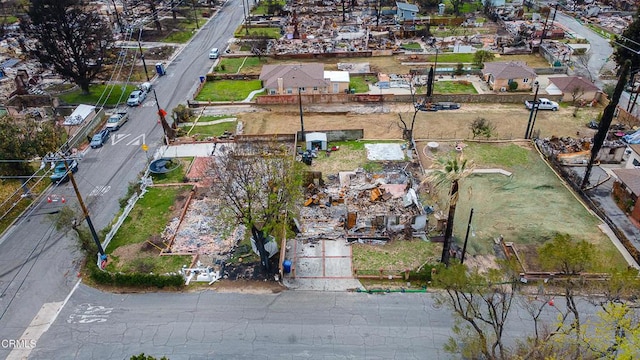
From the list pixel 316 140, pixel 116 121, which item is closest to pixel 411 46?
pixel 316 140

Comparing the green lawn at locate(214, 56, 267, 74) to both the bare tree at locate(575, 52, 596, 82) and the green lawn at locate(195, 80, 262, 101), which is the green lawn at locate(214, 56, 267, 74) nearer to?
the green lawn at locate(195, 80, 262, 101)

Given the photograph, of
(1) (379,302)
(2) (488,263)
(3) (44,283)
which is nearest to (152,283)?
(3) (44,283)

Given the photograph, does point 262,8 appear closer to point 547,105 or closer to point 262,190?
point 547,105

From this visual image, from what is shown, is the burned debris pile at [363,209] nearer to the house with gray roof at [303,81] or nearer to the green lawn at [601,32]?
the house with gray roof at [303,81]

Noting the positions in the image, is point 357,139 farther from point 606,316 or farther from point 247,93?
point 606,316

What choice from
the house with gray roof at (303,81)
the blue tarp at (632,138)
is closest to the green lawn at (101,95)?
the house with gray roof at (303,81)

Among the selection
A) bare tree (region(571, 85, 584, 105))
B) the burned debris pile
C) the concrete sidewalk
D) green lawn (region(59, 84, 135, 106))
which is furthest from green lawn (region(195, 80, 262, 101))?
bare tree (region(571, 85, 584, 105))
